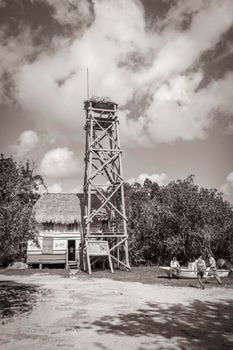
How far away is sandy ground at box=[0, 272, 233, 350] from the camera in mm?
7371

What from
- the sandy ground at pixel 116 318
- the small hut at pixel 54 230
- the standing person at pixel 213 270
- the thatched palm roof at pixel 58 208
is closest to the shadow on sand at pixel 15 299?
the sandy ground at pixel 116 318

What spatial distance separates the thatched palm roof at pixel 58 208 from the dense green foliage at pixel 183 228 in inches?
222

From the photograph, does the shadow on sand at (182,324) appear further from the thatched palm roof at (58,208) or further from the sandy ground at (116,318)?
the thatched palm roof at (58,208)

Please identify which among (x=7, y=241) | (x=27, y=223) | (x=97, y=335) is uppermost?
(x=27, y=223)

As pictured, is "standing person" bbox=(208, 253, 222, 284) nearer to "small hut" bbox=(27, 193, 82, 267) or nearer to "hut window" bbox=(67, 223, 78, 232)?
"small hut" bbox=(27, 193, 82, 267)

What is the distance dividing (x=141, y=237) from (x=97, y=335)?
2296cm

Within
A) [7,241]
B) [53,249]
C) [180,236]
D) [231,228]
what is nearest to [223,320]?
[7,241]

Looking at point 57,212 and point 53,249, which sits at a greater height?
point 57,212

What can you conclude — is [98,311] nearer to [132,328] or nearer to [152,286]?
[132,328]

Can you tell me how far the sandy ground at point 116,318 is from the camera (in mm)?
7371

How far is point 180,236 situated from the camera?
27625mm

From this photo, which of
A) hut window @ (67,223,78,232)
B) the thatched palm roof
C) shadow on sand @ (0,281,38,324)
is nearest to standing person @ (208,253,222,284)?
shadow on sand @ (0,281,38,324)

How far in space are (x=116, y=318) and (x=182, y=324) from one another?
1.88 metres

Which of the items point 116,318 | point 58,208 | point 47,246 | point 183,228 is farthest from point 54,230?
point 116,318
